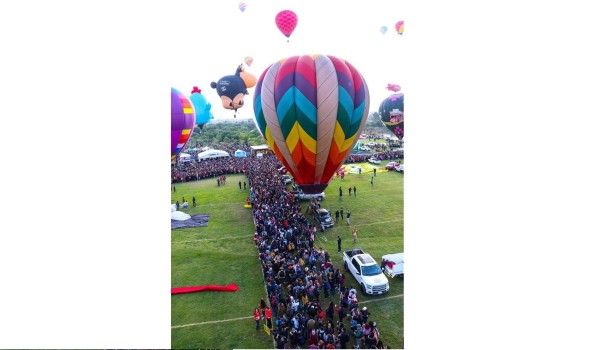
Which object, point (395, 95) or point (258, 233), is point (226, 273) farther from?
point (395, 95)

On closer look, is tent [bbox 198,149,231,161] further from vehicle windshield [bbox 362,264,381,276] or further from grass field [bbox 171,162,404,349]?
vehicle windshield [bbox 362,264,381,276]

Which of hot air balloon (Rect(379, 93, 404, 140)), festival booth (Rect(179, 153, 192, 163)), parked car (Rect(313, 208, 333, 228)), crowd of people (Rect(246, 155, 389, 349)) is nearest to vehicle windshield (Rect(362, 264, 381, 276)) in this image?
crowd of people (Rect(246, 155, 389, 349))

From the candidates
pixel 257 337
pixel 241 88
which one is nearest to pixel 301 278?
pixel 257 337

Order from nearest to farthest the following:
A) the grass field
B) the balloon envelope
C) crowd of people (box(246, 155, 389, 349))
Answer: crowd of people (box(246, 155, 389, 349))
the grass field
the balloon envelope

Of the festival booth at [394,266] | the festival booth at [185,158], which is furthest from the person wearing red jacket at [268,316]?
the festival booth at [185,158]

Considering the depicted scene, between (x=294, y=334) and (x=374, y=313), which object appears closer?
(x=294, y=334)

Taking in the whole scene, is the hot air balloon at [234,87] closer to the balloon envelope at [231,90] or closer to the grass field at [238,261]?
the balloon envelope at [231,90]

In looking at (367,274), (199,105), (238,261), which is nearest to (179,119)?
(238,261)
